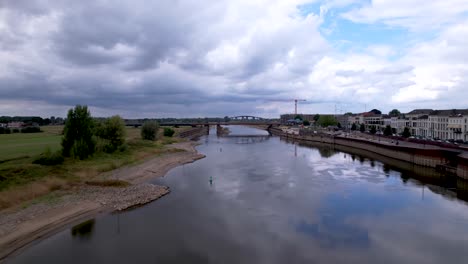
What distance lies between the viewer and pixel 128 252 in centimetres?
1497

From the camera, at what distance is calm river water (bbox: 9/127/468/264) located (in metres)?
14.6

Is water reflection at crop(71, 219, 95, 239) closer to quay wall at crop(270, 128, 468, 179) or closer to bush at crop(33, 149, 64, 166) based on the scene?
bush at crop(33, 149, 64, 166)

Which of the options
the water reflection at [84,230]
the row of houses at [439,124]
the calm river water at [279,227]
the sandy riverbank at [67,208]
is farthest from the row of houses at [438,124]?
the water reflection at [84,230]

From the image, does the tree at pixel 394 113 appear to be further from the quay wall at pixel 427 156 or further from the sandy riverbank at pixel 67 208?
the sandy riverbank at pixel 67 208

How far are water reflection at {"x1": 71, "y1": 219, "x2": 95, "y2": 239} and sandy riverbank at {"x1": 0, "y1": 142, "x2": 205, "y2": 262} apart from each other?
0.66m

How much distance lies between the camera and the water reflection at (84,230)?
1698cm

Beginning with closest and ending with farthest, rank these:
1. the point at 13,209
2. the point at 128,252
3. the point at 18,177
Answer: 1. the point at 128,252
2. the point at 13,209
3. the point at 18,177

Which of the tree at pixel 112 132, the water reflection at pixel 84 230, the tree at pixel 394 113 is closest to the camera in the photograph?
the water reflection at pixel 84 230

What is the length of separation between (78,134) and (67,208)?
15.2 meters

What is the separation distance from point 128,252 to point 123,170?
61.5 feet

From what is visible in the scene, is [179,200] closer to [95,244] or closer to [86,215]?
[86,215]

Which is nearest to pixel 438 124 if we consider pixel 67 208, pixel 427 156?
pixel 427 156

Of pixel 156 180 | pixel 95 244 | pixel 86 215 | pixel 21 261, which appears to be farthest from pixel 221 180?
pixel 21 261

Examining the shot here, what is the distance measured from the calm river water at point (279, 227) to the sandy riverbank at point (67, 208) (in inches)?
34.2
